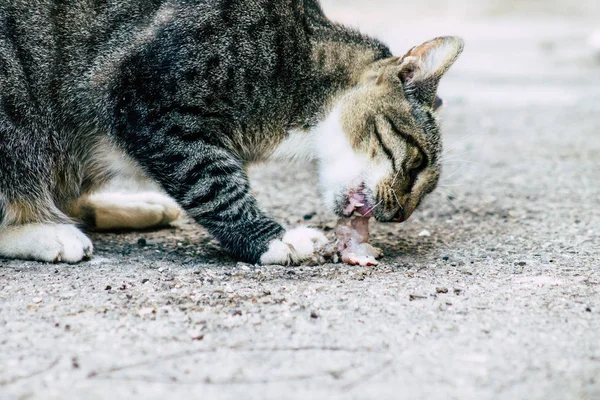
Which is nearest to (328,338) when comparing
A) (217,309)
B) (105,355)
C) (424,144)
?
(217,309)

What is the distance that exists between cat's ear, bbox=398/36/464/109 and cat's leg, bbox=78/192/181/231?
4.22ft

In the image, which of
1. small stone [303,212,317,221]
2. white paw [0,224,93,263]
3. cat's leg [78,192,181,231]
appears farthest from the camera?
small stone [303,212,317,221]

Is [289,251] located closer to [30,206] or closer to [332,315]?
[332,315]

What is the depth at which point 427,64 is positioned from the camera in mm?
3041

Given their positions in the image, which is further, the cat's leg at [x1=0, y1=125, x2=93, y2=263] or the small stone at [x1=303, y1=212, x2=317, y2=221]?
the small stone at [x1=303, y1=212, x2=317, y2=221]

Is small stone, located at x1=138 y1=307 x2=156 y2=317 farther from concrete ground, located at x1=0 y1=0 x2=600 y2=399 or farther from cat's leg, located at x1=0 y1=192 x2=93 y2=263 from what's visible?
cat's leg, located at x1=0 y1=192 x2=93 y2=263

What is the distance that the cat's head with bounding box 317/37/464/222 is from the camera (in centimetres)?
297

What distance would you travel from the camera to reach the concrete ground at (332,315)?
5.49 ft

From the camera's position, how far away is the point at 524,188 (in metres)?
4.36

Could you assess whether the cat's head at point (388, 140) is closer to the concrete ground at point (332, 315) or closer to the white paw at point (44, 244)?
the concrete ground at point (332, 315)

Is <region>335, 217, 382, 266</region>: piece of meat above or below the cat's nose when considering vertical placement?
below

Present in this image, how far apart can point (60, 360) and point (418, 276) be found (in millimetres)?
1360

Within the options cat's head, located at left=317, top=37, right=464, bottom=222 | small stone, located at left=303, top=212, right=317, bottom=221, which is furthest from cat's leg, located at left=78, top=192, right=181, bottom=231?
cat's head, located at left=317, top=37, right=464, bottom=222

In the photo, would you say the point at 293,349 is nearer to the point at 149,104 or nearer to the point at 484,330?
the point at 484,330
